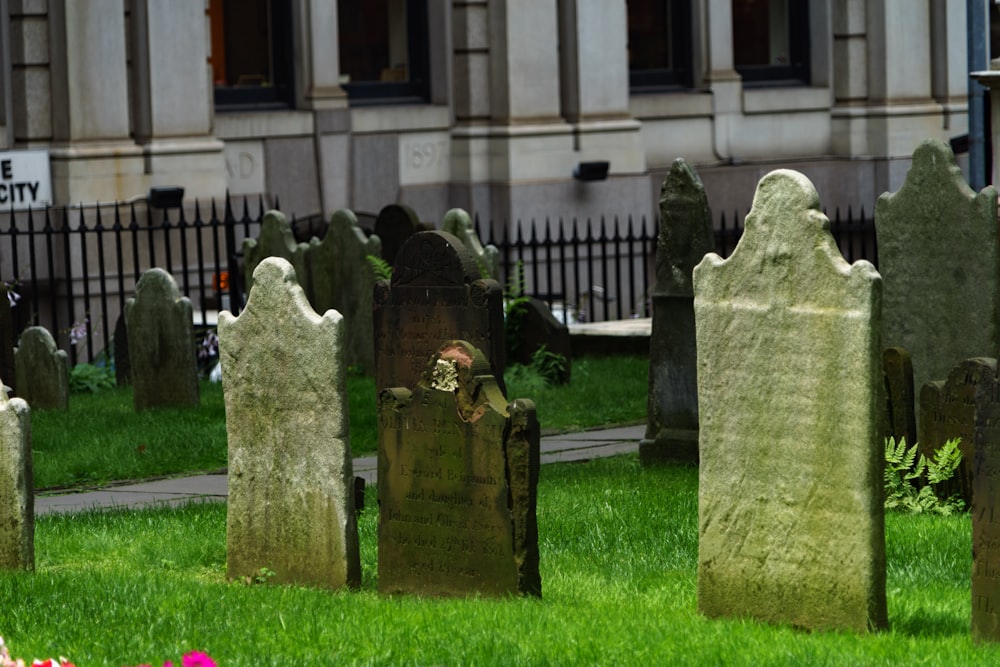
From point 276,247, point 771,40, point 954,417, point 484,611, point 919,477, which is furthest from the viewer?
point 771,40

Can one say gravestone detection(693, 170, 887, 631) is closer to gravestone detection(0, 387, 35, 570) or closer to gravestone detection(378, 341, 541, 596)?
gravestone detection(378, 341, 541, 596)

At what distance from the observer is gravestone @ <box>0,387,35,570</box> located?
8453 mm

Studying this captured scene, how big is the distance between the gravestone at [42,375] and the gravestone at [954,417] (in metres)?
6.87

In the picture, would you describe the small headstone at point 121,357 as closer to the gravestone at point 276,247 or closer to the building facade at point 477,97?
the gravestone at point 276,247

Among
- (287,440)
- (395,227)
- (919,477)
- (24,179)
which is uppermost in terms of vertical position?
(24,179)

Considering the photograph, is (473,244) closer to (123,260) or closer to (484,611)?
(123,260)

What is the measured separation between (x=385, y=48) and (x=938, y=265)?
39.6 ft

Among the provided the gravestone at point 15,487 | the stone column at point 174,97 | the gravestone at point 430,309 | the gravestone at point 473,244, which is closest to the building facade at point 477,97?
the stone column at point 174,97

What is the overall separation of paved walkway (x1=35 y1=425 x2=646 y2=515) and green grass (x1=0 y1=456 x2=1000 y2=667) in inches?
48.1

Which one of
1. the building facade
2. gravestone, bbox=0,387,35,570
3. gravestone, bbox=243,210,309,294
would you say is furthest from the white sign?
gravestone, bbox=0,387,35,570

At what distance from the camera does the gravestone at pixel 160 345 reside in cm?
1461

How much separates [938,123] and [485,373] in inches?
730

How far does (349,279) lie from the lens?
1678cm

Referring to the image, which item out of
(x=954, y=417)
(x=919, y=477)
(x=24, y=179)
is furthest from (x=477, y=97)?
(x=954, y=417)
